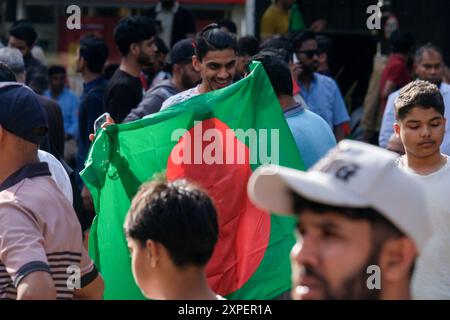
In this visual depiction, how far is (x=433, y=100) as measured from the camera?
6059 millimetres

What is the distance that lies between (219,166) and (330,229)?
316 centimetres

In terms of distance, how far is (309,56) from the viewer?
10172 millimetres

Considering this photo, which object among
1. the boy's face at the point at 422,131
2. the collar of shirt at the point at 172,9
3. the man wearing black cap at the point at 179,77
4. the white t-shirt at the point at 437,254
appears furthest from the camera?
the collar of shirt at the point at 172,9

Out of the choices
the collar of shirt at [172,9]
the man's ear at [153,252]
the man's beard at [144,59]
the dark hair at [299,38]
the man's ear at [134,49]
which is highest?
the collar of shirt at [172,9]

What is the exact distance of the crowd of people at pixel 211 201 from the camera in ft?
8.75

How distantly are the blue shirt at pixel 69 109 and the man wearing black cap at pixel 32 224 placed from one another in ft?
24.2

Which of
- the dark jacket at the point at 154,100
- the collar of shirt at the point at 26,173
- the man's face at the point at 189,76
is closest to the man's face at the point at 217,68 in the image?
the dark jacket at the point at 154,100

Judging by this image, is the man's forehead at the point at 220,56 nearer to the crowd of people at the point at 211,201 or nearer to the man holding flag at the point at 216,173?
the crowd of people at the point at 211,201

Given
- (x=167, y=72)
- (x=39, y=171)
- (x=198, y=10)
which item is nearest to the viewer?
(x=39, y=171)

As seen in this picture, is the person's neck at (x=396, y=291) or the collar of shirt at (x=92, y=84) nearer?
the person's neck at (x=396, y=291)

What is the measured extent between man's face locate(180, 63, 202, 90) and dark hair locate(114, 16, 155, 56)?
0.53 m

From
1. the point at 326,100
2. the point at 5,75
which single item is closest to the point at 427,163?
the point at 5,75

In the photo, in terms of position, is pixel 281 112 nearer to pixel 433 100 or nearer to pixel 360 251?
pixel 433 100
